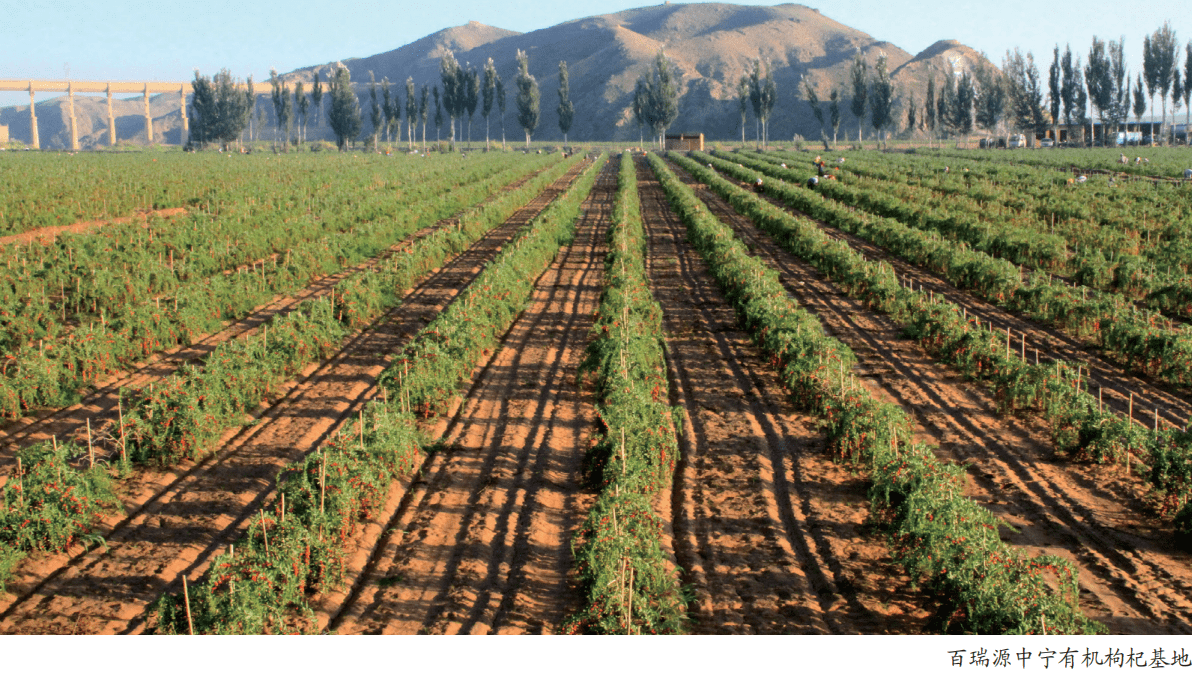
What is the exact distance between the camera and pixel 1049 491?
895cm

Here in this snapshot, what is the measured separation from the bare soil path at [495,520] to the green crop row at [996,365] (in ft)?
17.7

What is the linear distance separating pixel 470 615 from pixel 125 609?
2.67 metres

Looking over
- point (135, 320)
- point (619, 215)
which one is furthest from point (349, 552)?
point (619, 215)

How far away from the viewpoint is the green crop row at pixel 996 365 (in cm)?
850

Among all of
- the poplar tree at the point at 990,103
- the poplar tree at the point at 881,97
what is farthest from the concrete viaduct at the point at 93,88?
the poplar tree at the point at 990,103

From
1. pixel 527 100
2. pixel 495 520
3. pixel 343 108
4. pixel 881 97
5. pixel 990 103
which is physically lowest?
pixel 495 520

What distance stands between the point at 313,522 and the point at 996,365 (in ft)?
29.4

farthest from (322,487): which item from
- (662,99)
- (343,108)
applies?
(662,99)

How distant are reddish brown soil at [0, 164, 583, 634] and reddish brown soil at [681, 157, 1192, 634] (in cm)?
709

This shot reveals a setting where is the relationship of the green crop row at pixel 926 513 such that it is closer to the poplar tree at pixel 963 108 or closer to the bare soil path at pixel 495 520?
the bare soil path at pixel 495 520

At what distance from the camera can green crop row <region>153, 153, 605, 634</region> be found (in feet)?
19.9

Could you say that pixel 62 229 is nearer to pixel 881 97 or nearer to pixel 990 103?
pixel 881 97

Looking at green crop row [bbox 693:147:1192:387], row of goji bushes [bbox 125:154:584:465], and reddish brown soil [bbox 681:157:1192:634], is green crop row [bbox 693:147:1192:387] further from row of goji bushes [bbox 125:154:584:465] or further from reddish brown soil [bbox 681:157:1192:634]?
row of goji bushes [bbox 125:154:584:465]

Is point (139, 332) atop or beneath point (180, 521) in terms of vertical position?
atop
